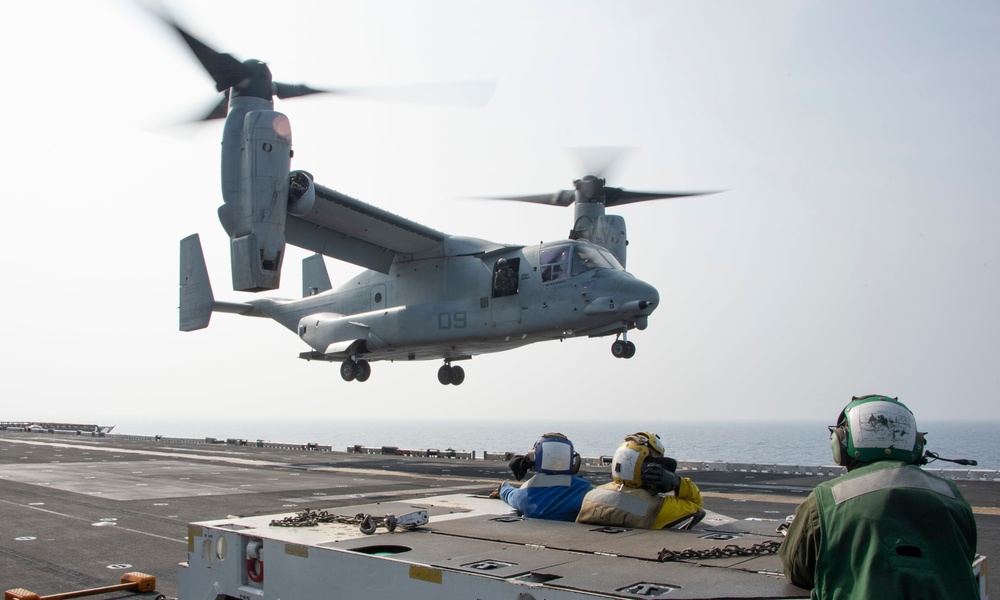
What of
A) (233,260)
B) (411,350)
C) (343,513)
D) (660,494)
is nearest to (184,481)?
(233,260)

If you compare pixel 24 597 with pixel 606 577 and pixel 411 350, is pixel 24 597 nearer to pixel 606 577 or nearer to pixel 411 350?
pixel 606 577

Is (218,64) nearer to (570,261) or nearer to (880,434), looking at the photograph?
(570,261)

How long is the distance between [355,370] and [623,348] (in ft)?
34.4

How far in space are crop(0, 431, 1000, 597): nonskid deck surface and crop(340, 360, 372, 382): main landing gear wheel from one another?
319 centimetres

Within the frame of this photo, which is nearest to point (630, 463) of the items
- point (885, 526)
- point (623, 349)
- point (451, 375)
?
point (885, 526)

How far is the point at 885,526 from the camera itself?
2.79m

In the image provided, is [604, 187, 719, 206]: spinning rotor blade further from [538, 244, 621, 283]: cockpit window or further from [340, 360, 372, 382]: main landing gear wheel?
[340, 360, 372, 382]: main landing gear wheel

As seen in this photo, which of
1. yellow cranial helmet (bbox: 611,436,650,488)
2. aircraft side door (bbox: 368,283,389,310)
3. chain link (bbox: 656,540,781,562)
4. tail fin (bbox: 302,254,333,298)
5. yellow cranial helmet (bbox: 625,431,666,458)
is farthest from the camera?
tail fin (bbox: 302,254,333,298)

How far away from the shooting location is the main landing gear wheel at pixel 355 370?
30625 millimetres

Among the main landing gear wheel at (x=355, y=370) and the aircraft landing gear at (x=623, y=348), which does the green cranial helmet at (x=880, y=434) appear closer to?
the aircraft landing gear at (x=623, y=348)

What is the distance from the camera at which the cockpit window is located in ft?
82.6

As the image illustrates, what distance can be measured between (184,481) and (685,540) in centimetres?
1926

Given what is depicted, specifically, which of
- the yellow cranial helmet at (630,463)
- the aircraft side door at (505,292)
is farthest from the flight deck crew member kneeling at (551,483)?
the aircraft side door at (505,292)

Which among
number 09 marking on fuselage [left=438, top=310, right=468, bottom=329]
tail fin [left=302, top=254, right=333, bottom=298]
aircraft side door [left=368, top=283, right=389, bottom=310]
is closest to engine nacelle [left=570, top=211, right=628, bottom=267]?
number 09 marking on fuselage [left=438, top=310, right=468, bottom=329]
